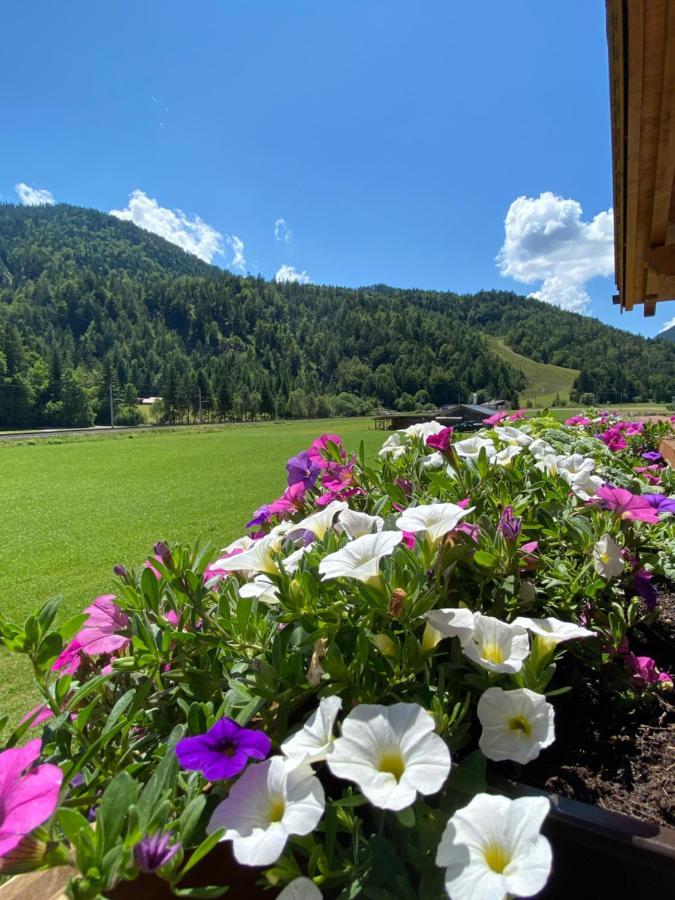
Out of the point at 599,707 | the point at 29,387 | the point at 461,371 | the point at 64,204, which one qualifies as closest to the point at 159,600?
the point at 599,707

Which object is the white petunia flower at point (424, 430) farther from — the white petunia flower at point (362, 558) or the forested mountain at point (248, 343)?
the forested mountain at point (248, 343)

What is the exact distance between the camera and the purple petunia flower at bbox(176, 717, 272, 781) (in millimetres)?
521

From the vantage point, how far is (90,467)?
13.7 metres

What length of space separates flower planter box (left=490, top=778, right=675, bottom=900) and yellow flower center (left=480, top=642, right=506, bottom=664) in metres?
0.17

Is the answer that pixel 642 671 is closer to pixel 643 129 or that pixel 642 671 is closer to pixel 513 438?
pixel 513 438

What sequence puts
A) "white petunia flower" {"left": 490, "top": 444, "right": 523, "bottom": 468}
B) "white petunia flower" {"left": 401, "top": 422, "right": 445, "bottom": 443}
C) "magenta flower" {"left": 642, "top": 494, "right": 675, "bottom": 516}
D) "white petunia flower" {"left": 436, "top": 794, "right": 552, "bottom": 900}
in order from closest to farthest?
1. "white petunia flower" {"left": 436, "top": 794, "right": 552, "bottom": 900}
2. "magenta flower" {"left": 642, "top": 494, "right": 675, "bottom": 516}
3. "white petunia flower" {"left": 490, "top": 444, "right": 523, "bottom": 468}
4. "white petunia flower" {"left": 401, "top": 422, "right": 445, "bottom": 443}

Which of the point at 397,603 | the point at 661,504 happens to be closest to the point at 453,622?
the point at 397,603

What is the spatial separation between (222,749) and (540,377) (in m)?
119

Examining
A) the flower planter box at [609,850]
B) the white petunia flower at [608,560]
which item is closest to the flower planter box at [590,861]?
the flower planter box at [609,850]

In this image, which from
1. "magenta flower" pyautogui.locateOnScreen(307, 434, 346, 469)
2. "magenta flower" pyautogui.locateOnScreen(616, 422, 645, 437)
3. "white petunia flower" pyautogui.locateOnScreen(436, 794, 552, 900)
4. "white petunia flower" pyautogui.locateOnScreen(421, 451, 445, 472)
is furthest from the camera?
"magenta flower" pyautogui.locateOnScreen(616, 422, 645, 437)

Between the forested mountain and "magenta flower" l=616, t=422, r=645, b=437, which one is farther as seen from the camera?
the forested mountain

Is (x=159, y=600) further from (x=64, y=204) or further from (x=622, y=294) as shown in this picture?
(x=64, y=204)

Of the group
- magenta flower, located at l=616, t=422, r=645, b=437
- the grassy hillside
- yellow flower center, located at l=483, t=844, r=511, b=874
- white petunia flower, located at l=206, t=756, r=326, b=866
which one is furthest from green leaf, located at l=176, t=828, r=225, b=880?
the grassy hillside

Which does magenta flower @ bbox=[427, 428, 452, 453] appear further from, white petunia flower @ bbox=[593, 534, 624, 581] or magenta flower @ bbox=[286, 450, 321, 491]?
white petunia flower @ bbox=[593, 534, 624, 581]
